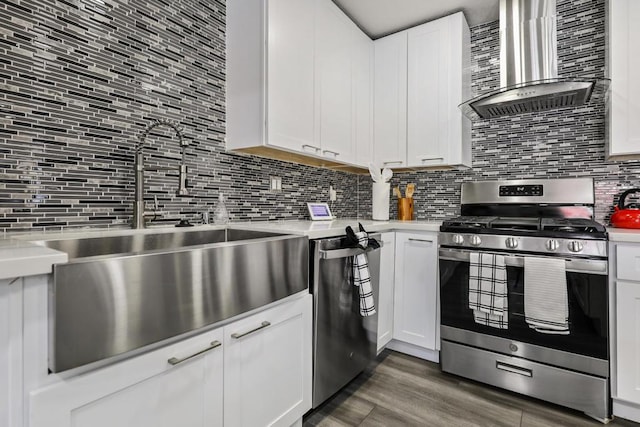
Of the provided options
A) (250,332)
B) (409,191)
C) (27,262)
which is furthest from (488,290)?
(27,262)

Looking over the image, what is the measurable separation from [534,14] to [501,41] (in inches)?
8.9

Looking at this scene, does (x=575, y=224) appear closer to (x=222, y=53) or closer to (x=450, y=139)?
(x=450, y=139)

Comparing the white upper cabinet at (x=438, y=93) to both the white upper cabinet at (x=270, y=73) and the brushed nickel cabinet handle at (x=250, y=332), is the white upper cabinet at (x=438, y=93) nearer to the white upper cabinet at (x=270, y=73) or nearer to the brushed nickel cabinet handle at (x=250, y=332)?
the white upper cabinet at (x=270, y=73)

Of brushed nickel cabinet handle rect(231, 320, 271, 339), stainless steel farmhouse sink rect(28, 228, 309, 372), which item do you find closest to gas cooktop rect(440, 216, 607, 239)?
stainless steel farmhouse sink rect(28, 228, 309, 372)

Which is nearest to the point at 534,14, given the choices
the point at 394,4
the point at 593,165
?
the point at 394,4

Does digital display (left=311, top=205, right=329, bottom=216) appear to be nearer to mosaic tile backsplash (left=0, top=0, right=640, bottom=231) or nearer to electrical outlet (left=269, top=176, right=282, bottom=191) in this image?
mosaic tile backsplash (left=0, top=0, right=640, bottom=231)

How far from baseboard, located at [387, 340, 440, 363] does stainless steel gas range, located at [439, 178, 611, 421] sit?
166mm

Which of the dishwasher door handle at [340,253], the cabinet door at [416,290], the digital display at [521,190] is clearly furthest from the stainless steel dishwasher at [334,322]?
the digital display at [521,190]

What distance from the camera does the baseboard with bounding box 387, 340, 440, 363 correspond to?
2172mm

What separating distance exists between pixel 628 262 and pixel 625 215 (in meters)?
0.44

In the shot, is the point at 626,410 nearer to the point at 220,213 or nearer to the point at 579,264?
the point at 579,264

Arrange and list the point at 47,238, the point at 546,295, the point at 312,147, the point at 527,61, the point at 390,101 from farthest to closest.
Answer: the point at 390,101 → the point at 527,61 → the point at 312,147 → the point at 546,295 → the point at 47,238

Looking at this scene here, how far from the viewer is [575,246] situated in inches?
63.4

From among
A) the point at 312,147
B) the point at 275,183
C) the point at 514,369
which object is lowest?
the point at 514,369
